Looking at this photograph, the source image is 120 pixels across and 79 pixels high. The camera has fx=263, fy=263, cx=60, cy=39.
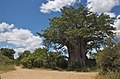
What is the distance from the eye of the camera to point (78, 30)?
125 ft

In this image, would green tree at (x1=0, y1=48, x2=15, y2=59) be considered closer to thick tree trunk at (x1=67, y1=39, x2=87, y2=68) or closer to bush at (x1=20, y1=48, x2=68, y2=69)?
bush at (x1=20, y1=48, x2=68, y2=69)

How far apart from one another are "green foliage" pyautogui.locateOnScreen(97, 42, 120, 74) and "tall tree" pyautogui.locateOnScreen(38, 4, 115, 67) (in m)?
19.4

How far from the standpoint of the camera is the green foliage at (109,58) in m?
17.1

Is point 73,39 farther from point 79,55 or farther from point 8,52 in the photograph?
point 8,52

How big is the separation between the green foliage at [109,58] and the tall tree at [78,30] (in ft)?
63.5

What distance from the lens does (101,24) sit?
39.0m

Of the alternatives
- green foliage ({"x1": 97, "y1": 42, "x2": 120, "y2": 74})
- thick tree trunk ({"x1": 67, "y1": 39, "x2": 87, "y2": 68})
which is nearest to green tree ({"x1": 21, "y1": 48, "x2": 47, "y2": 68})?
thick tree trunk ({"x1": 67, "y1": 39, "x2": 87, "y2": 68})

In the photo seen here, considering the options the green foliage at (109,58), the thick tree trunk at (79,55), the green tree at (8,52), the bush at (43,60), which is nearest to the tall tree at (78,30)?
the thick tree trunk at (79,55)

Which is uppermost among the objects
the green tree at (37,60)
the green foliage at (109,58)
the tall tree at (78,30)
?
the tall tree at (78,30)

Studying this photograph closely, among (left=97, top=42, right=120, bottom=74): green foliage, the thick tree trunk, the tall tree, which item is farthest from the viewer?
the thick tree trunk

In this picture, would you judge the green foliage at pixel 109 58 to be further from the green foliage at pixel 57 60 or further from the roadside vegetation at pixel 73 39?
Answer: the green foliage at pixel 57 60

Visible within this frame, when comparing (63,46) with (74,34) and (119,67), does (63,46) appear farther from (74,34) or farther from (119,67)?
(119,67)

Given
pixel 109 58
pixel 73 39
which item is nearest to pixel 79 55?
pixel 73 39

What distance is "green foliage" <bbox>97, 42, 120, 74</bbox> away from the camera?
17.1m
